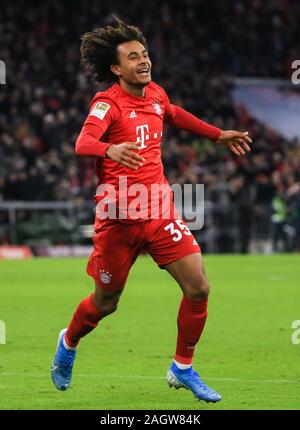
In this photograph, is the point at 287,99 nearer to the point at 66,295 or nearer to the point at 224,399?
the point at 66,295

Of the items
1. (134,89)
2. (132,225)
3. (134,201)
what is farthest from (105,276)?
(134,89)

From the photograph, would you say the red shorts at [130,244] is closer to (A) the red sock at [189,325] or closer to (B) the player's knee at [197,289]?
(B) the player's knee at [197,289]

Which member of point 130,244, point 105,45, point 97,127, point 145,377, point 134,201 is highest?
point 105,45

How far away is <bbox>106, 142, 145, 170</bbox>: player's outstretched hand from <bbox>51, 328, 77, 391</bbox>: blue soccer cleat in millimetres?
1785

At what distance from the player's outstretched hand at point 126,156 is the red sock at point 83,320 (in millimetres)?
1378

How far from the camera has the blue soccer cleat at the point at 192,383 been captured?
26.2 feet

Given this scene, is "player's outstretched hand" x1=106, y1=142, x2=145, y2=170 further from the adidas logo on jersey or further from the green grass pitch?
the green grass pitch

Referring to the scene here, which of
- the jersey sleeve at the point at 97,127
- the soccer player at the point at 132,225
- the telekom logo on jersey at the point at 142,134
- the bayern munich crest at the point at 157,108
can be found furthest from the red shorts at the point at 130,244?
the bayern munich crest at the point at 157,108

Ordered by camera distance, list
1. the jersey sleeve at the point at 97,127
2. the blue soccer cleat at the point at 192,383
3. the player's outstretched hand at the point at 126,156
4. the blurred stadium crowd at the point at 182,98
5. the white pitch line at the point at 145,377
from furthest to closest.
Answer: the blurred stadium crowd at the point at 182,98 < the white pitch line at the point at 145,377 < the blue soccer cleat at the point at 192,383 < the jersey sleeve at the point at 97,127 < the player's outstretched hand at the point at 126,156

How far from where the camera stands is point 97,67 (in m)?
8.73

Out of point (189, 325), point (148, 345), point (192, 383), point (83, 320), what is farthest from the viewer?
point (148, 345)

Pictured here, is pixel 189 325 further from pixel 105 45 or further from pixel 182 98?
pixel 182 98

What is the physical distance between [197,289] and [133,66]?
68.0 inches

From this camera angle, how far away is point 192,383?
321 inches
